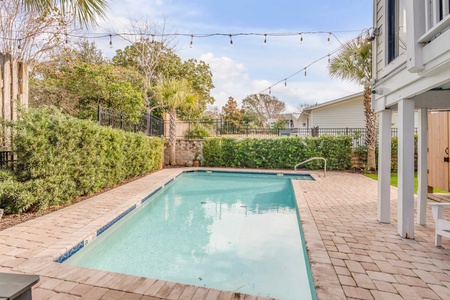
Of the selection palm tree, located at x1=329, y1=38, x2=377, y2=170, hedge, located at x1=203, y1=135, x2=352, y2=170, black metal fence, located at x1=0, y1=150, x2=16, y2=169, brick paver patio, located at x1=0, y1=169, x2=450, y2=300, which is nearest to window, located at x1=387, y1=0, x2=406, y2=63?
brick paver patio, located at x1=0, y1=169, x2=450, y2=300

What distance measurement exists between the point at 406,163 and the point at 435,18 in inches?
71.7

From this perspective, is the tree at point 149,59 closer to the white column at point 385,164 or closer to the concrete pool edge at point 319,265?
the white column at point 385,164

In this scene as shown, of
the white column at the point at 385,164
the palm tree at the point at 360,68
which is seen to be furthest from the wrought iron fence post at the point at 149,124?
the white column at the point at 385,164

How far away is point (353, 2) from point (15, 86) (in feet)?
32.3

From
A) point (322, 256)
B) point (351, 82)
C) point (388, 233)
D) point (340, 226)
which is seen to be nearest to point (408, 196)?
point (388, 233)

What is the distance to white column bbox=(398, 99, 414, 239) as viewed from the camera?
3660 millimetres

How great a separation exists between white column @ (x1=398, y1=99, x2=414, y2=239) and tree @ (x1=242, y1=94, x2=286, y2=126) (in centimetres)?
4074

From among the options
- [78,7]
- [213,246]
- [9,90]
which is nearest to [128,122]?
[9,90]

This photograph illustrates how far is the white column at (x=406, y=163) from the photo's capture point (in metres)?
3.66

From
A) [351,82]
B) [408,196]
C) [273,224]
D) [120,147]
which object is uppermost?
[351,82]

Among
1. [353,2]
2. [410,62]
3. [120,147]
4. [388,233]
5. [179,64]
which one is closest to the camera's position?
[410,62]

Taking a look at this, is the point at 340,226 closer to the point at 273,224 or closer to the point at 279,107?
the point at 273,224

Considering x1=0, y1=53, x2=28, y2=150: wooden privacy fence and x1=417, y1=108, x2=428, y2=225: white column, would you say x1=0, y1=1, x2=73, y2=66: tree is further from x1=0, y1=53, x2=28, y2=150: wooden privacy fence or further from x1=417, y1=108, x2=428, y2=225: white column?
x1=417, y1=108, x2=428, y2=225: white column

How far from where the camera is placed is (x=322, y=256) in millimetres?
3240
